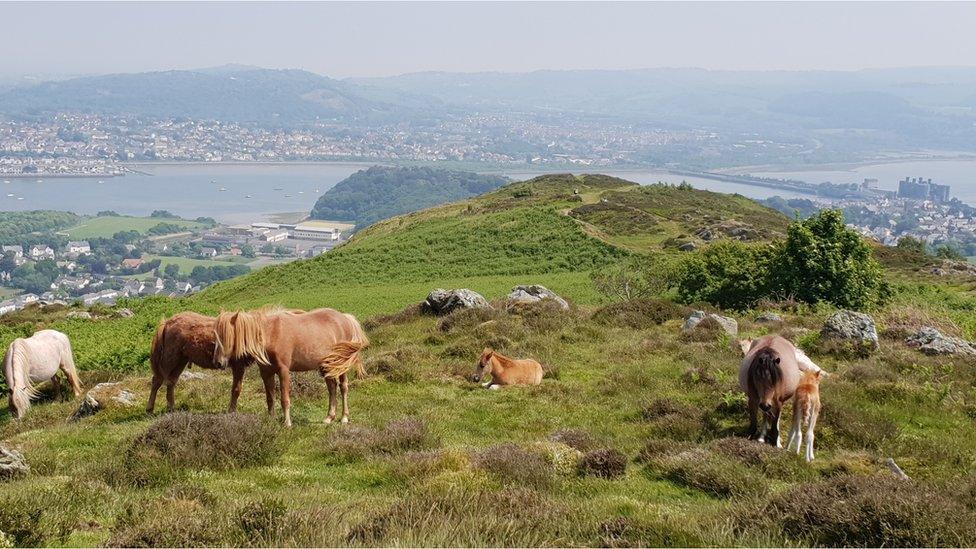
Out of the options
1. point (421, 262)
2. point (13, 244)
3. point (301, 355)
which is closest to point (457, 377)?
point (301, 355)

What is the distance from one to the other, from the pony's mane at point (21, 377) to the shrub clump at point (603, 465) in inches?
464

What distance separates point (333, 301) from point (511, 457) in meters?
31.2

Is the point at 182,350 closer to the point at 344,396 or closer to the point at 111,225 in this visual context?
the point at 344,396

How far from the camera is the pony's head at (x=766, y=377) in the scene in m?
10.3

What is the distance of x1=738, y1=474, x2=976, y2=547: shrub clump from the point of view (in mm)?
6090

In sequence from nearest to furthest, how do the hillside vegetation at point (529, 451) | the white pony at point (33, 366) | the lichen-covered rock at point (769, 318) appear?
the hillside vegetation at point (529, 451)
the white pony at point (33, 366)
the lichen-covered rock at point (769, 318)

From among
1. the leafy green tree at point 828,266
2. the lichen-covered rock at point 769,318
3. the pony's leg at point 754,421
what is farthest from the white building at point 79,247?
the pony's leg at point 754,421

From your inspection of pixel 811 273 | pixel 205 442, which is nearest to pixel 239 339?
pixel 205 442

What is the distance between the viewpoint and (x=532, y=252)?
54469mm

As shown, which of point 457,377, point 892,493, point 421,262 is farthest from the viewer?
point 421,262

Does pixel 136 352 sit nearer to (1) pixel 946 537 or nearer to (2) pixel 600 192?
(1) pixel 946 537

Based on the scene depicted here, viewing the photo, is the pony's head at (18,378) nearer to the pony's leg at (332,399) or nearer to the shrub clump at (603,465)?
the pony's leg at (332,399)

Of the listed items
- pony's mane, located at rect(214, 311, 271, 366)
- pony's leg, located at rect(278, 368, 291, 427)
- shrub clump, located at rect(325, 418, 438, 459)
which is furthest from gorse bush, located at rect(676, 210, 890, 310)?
pony's mane, located at rect(214, 311, 271, 366)

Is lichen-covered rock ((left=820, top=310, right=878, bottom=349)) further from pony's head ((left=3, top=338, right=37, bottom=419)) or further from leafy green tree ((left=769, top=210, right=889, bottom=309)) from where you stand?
pony's head ((left=3, top=338, right=37, bottom=419))
